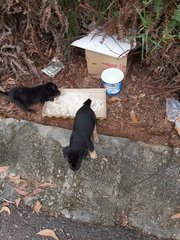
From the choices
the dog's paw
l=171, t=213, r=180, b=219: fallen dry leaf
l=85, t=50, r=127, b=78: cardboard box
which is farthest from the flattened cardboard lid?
l=171, t=213, r=180, b=219: fallen dry leaf

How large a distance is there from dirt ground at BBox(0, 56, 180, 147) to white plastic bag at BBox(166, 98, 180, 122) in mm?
60

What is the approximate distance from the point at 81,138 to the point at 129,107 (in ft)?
3.14

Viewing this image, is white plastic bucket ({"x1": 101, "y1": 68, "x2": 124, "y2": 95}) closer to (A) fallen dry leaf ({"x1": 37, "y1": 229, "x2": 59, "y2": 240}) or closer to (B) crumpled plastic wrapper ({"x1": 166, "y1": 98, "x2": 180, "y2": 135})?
(B) crumpled plastic wrapper ({"x1": 166, "y1": 98, "x2": 180, "y2": 135})

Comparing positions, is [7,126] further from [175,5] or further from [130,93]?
[175,5]

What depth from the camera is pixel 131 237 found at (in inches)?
137

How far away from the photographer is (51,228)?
361 centimetres

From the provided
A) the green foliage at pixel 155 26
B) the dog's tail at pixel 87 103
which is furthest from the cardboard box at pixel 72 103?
the green foliage at pixel 155 26

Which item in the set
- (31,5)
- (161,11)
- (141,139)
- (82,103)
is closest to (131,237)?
(141,139)

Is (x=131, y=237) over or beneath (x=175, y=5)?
beneath

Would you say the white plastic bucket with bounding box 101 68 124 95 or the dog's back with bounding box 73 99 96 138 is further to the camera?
the white plastic bucket with bounding box 101 68 124 95

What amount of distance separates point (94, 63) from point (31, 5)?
1.08 m

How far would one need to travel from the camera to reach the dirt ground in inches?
163

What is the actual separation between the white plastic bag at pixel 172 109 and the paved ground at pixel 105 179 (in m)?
0.44

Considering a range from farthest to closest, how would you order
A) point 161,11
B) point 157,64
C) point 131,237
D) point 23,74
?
point 23,74, point 157,64, point 161,11, point 131,237
